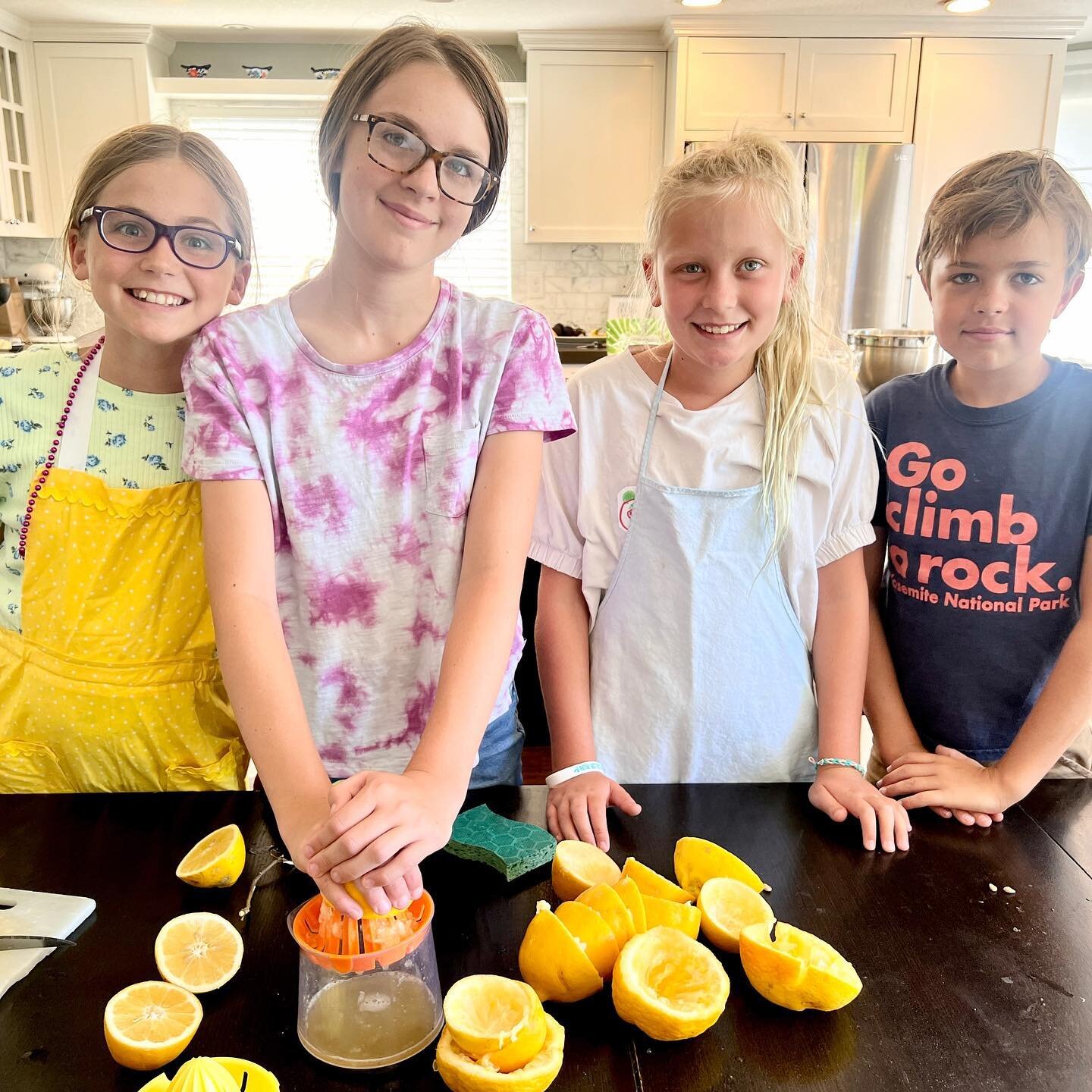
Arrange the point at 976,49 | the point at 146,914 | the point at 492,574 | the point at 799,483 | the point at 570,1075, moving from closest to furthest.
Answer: the point at 570,1075
the point at 146,914
the point at 492,574
the point at 799,483
the point at 976,49

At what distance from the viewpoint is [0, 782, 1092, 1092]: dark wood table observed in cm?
65

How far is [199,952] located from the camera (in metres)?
0.74

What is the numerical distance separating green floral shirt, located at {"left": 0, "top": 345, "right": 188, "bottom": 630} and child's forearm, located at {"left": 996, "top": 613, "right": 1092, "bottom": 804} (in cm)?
106

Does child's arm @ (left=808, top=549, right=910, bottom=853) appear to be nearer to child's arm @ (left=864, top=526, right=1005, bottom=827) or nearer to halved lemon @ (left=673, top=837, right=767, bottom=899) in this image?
child's arm @ (left=864, top=526, right=1005, bottom=827)

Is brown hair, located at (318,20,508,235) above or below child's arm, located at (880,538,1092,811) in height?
above

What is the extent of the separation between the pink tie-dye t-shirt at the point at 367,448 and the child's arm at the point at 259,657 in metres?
0.04

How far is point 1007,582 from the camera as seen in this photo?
124cm

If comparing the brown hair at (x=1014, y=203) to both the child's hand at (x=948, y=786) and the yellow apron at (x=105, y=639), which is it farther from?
the yellow apron at (x=105, y=639)

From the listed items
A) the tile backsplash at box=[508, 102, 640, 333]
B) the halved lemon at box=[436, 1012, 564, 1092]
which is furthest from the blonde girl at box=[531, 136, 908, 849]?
the tile backsplash at box=[508, 102, 640, 333]

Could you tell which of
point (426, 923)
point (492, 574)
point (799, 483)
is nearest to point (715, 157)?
point (799, 483)

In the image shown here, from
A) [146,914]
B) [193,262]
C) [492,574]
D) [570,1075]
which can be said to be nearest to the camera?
[570,1075]

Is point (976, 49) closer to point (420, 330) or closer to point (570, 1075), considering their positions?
point (420, 330)

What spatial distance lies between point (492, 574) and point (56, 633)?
0.59m

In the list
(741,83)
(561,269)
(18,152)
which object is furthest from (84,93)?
(741,83)
